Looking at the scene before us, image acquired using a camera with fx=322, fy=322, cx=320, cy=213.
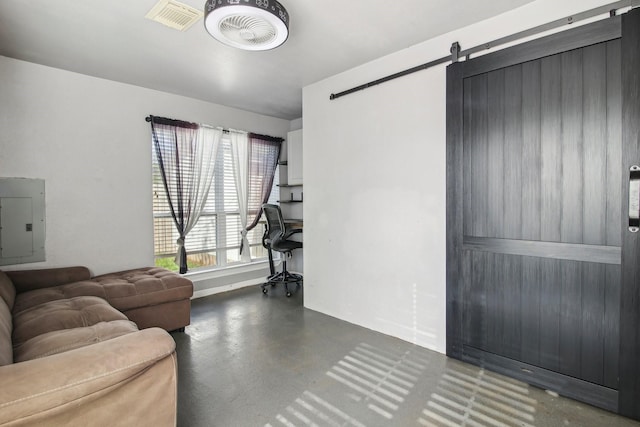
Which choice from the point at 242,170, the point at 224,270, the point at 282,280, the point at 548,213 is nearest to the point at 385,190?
the point at 548,213

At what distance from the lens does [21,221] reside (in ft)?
10.0

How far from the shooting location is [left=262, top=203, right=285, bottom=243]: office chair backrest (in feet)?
14.6

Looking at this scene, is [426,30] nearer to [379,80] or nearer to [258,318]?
[379,80]

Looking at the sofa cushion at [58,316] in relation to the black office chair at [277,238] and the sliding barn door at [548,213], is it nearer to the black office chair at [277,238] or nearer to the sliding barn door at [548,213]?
the black office chair at [277,238]

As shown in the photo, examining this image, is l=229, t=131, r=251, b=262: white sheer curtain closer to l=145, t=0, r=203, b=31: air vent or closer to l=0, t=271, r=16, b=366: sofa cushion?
l=145, t=0, r=203, b=31: air vent

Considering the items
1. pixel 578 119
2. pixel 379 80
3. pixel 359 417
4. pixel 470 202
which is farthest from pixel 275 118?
pixel 359 417

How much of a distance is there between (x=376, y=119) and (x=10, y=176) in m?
3.48

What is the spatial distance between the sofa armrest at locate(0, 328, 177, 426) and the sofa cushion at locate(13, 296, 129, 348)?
0.92 meters

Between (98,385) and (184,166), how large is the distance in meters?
3.27

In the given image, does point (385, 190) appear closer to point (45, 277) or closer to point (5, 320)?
point (5, 320)

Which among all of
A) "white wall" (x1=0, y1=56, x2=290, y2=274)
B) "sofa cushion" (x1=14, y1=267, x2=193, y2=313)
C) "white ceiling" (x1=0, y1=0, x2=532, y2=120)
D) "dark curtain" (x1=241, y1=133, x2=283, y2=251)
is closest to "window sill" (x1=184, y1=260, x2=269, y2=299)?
"dark curtain" (x1=241, y1=133, x2=283, y2=251)

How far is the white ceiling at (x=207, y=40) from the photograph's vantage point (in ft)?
7.29

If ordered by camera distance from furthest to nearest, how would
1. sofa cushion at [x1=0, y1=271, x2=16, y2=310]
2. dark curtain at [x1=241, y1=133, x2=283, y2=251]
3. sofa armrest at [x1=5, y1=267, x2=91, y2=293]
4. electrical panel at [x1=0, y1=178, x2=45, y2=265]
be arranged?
1. dark curtain at [x1=241, y1=133, x2=283, y2=251]
2. electrical panel at [x1=0, y1=178, x2=45, y2=265]
3. sofa armrest at [x1=5, y1=267, x2=91, y2=293]
4. sofa cushion at [x1=0, y1=271, x2=16, y2=310]

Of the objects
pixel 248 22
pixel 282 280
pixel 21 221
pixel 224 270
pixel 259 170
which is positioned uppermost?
pixel 248 22
